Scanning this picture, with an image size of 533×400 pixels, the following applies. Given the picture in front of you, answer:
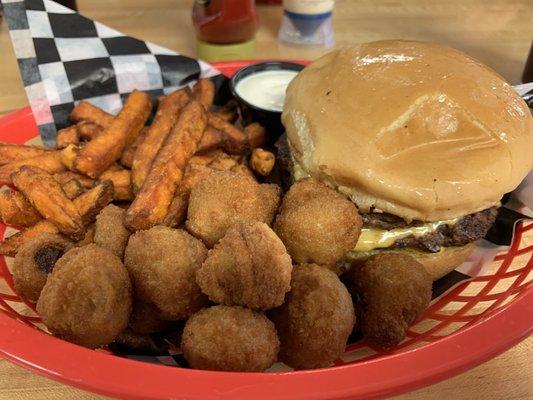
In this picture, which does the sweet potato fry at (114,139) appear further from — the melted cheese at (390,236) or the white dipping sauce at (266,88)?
the melted cheese at (390,236)

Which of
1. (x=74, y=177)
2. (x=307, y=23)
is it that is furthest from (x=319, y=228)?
(x=307, y=23)

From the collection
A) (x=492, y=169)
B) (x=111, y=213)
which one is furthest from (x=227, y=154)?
(x=492, y=169)

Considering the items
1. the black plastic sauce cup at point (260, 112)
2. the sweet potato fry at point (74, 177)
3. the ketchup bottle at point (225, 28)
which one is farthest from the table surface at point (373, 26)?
the sweet potato fry at point (74, 177)

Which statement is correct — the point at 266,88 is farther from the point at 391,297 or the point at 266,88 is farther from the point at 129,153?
the point at 391,297

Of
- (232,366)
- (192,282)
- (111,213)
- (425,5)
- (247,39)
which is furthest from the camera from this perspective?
(425,5)

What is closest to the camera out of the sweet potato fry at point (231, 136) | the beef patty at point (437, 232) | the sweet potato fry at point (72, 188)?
the beef patty at point (437, 232)

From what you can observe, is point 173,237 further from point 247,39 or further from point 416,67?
point 247,39
